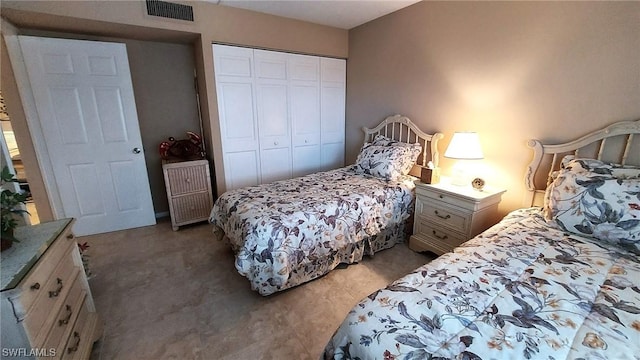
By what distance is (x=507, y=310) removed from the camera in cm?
100

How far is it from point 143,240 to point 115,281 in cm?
75

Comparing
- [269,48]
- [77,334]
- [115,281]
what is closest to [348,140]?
[269,48]

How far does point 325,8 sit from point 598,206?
2880 millimetres

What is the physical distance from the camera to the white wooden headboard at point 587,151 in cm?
167

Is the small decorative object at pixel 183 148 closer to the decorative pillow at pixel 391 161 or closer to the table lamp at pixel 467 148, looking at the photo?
the decorative pillow at pixel 391 161

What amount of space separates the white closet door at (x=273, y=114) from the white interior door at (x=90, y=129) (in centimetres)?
137

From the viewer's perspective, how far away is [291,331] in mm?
1701

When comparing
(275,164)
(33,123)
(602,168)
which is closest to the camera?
(602,168)

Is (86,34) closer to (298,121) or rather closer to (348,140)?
(298,121)

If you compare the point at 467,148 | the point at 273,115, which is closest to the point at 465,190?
the point at 467,148

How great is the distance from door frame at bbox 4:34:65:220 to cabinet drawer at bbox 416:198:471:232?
3.68m

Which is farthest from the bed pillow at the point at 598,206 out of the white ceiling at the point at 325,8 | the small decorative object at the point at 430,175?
the white ceiling at the point at 325,8

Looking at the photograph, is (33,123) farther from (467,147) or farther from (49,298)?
(467,147)

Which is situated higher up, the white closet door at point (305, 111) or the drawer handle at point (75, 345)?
the white closet door at point (305, 111)
